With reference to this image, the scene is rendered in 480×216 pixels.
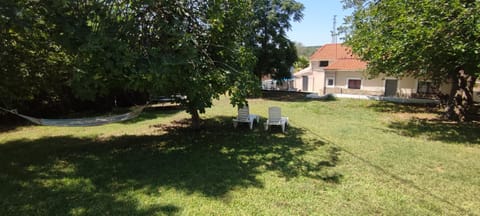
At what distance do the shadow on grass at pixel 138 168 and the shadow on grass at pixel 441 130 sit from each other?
12.5 ft

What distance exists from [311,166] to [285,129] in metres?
3.45

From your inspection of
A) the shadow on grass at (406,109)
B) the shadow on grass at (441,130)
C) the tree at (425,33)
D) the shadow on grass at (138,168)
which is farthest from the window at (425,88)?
the shadow on grass at (138,168)

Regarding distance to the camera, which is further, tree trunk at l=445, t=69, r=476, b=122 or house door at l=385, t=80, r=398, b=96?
house door at l=385, t=80, r=398, b=96

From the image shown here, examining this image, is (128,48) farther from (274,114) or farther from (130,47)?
(274,114)

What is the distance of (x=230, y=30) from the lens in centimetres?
661

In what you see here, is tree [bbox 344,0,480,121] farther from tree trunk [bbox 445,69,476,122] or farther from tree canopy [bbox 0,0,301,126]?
tree canopy [bbox 0,0,301,126]

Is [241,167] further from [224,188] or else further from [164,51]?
[164,51]

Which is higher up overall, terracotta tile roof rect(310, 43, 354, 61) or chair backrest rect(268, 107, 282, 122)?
terracotta tile roof rect(310, 43, 354, 61)

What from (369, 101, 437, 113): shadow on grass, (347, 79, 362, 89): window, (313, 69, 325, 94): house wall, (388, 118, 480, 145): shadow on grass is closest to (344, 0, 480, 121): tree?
(388, 118, 480, 145): shadow on grass

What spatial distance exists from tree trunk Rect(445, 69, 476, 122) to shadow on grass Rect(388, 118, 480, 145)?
4.52 feet

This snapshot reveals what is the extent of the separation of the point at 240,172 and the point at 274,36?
18.0 metres

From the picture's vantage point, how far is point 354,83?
2148cm

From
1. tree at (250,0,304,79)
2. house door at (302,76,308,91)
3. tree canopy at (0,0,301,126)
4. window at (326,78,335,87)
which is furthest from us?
house door at (302,76,308,91)

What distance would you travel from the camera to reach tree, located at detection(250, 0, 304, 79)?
20641 mm
